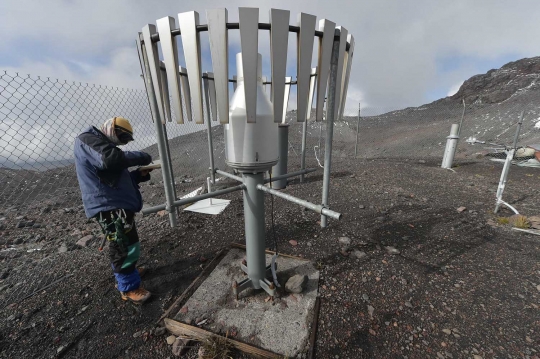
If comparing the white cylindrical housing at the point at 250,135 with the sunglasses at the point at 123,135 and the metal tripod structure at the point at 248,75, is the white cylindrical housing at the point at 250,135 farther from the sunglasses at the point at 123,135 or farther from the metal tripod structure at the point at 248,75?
the sunglasses at the point at 123,135

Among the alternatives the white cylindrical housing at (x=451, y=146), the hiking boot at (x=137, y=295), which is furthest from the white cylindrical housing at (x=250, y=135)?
the white cylindrical housing at (x=451, y=146)

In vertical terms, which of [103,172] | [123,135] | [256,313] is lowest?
Result: [256,313]

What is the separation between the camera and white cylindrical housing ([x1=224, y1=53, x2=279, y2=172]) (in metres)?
1.62

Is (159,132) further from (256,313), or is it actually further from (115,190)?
(256,313)

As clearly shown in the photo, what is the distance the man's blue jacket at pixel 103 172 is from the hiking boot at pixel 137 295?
0.81 m

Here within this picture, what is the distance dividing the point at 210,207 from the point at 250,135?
2.80m

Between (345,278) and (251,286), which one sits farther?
(345,278)

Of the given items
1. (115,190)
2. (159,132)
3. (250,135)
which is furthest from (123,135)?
(250,135)

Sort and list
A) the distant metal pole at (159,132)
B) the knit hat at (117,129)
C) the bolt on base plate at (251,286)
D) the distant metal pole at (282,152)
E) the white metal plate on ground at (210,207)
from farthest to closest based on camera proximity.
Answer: the distant metal pole at (282,152) → the white metal plate on ground at (210,207) → the bolt on base plate at (251,286) → the knit hat at (117,129) → the distant metal pole at (159,132)

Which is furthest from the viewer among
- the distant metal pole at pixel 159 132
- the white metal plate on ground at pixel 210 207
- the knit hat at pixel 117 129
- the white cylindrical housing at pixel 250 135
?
the white metal plate on ground at pixel 210 207

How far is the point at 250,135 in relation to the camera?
164 cm

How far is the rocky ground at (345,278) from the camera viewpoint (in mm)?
1773

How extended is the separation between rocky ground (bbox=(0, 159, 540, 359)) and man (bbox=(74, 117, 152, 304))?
0.36 m

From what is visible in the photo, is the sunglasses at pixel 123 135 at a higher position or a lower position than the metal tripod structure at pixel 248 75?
lower
